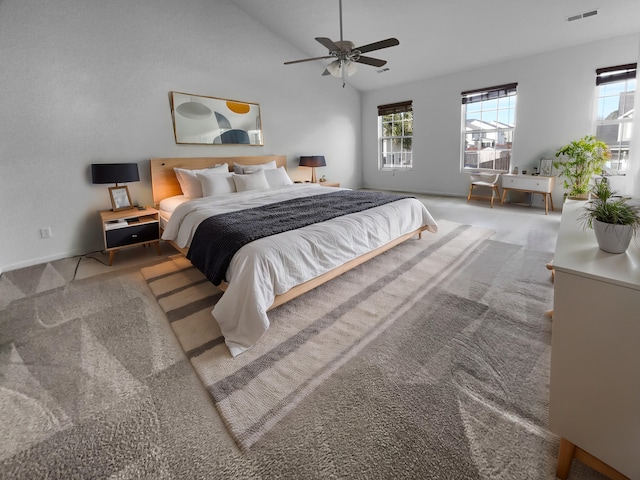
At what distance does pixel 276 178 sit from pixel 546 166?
14.7 feet

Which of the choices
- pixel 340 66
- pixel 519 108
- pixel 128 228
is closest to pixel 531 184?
pixel 519 108

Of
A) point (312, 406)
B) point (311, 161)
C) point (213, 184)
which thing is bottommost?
point (312, 406)

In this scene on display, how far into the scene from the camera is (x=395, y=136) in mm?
7207

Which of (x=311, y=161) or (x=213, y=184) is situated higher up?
(x=311, y=161)

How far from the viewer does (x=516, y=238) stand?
3799 mm

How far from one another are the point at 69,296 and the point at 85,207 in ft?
4.96

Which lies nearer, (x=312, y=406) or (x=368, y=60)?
(x=312, y=406)

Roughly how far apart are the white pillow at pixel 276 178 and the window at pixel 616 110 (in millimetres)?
4848

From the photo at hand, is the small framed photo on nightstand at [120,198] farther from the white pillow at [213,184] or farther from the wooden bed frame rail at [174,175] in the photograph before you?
the white pillow at [213,184]

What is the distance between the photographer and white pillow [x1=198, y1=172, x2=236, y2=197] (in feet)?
13.1

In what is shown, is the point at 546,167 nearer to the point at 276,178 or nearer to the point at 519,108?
the point at 519,108

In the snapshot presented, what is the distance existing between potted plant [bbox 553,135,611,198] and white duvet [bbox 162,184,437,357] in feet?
9.29

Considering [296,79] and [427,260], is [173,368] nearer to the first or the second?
[427,260]

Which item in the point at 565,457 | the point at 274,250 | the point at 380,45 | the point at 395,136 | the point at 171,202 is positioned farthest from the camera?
the point at 395,136
